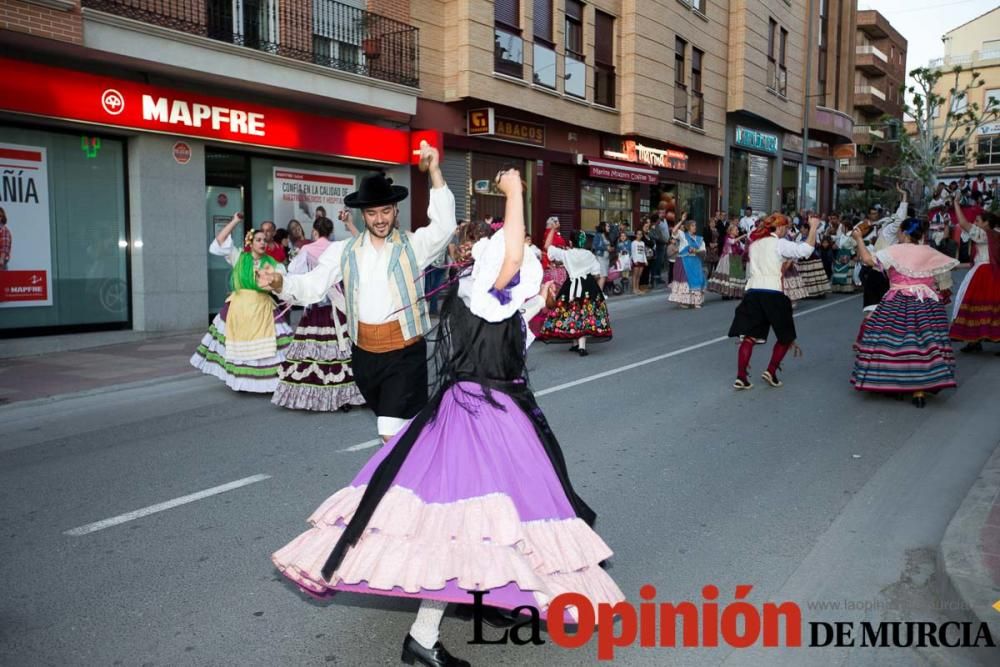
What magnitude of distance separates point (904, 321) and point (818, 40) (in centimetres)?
3399

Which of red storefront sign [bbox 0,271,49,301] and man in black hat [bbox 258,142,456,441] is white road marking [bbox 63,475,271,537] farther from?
red storefront sign [bbox 0,271,49,301]

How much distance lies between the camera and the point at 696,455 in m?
6.56

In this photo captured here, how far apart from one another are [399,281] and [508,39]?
17.0m

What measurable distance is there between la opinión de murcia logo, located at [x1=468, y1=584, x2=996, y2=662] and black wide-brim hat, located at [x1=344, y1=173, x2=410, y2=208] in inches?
79.0

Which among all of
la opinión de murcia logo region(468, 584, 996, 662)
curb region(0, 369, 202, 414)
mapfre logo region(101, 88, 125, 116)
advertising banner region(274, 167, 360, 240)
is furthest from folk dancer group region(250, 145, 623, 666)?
advertising banner region(274, 167, 360, 240)

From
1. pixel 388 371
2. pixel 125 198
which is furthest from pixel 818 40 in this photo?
pixel 388 371

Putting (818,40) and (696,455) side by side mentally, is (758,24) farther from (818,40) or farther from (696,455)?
(696,455)

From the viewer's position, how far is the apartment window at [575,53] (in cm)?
2222

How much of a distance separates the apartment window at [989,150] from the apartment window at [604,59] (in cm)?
4587

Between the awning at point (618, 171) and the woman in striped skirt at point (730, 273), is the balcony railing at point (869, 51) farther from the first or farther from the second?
the woman in striped skirt at point (730, 273)

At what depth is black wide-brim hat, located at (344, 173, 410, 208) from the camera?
4.25 metres

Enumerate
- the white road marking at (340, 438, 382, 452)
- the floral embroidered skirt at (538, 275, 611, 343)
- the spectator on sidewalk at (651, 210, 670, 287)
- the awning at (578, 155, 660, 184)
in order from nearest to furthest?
the white road marking at (340, 438, 382, 452), the floral embroidered skirt at (538, 275, 611, 343), the spectator on sidewalk at (651, 210, 670, 287), the awning at (578, 155, 660, 184)

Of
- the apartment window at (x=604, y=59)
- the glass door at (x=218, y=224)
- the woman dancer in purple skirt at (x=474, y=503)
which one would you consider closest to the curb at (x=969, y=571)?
the woman dancer in purple skirt at (x=474, y=503)

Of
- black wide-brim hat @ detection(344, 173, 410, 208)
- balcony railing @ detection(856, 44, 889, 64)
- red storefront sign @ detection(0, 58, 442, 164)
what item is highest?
balcony railing @ detection(856, 44, 889, 64)
